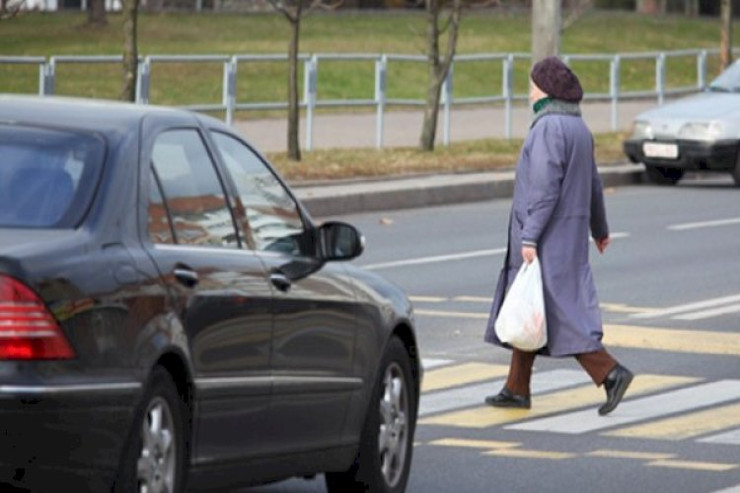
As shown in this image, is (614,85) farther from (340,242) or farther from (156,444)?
(156,444)

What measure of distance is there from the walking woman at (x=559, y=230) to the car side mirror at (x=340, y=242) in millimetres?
3361

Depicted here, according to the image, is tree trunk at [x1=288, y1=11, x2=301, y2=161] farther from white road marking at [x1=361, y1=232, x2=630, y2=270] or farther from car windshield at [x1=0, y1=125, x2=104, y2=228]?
car windshield at [x1=0, y1=125, x2=104, y2=228]

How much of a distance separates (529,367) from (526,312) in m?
0.36

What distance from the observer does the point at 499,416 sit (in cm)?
1189

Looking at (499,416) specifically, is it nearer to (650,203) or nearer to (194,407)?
(194,407)

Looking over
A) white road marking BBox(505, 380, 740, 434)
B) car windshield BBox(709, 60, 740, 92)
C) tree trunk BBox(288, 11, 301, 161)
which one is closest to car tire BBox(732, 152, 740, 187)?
car windshield BBox(709, 60, 740, 92)

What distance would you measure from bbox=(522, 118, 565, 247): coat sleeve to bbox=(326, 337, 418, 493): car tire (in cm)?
259

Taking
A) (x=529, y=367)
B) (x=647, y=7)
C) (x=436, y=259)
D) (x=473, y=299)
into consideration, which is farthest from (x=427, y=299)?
(x=647, y=7)

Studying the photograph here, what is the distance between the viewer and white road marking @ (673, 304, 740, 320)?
52.9ft

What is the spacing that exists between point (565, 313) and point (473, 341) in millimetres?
2795

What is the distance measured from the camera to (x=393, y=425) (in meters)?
→ 9.20

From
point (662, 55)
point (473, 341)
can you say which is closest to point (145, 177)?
point (473, 341)

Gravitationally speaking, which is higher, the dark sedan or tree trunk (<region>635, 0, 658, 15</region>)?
the dark sedan

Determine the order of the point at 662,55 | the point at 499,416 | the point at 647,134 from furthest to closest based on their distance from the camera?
the point at 662,55 → the point at 647,134 → the point at 499,416
